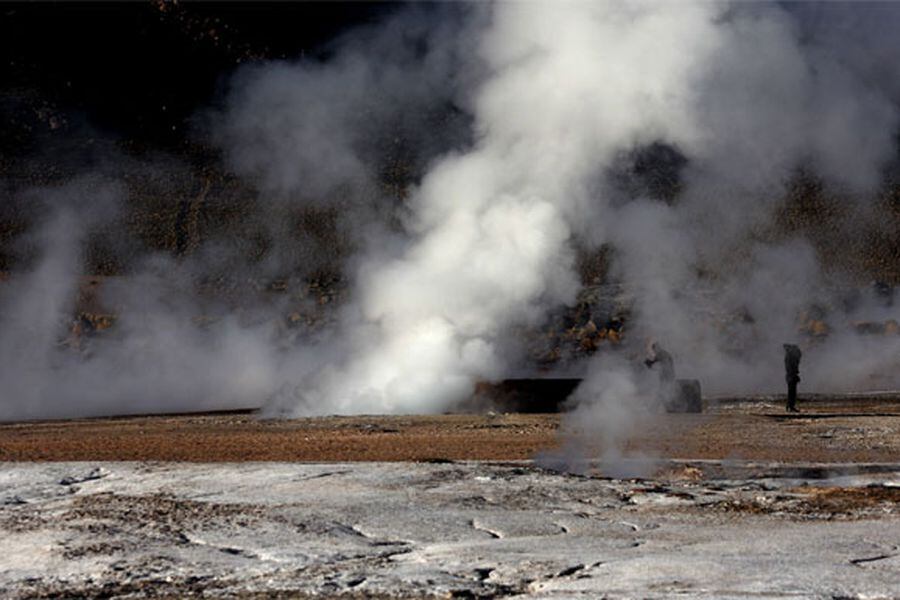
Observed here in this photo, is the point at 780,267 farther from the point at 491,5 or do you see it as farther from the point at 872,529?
the point at 872,529

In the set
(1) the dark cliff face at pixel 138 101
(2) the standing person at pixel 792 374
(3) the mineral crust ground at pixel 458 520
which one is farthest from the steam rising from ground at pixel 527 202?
(3) the mineral crust ground at pixel 458 520

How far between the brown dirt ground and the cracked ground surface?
1806 millimetres

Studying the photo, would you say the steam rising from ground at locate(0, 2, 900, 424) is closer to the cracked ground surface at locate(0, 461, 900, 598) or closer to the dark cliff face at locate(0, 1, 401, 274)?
the dark cliff face at locate(0, 1, 401, 274)

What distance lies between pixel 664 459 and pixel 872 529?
4.74m

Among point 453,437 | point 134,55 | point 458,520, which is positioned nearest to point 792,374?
point 453,437

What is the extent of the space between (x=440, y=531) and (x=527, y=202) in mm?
16004

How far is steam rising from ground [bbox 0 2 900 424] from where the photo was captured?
24.1m

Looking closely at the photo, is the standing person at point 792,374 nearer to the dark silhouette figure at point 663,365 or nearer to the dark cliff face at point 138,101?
the dark silhouette figure at point 663,365

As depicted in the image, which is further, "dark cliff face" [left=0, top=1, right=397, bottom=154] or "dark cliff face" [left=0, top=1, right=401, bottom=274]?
"dark cliff face" [left=0, top=1, right=397, bottom=154]

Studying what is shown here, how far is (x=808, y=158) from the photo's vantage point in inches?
1775

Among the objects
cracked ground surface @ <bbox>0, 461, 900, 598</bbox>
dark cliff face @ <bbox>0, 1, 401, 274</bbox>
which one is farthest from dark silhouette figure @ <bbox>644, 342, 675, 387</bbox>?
dark cliff face @ <bbox>0, 1, 401, 274</bbox>

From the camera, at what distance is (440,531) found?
8.51 metres

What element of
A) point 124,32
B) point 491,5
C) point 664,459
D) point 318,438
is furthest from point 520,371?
point 124,32

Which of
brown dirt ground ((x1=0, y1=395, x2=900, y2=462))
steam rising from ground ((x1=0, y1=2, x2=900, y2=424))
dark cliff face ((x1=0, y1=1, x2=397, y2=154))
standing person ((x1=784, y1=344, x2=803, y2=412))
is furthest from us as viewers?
dark cliff face ((x1=0, y1=1, x2=397, y2=154))
